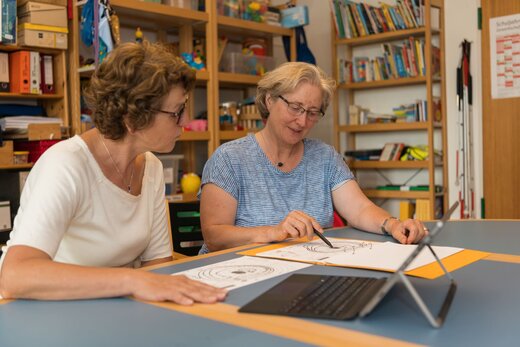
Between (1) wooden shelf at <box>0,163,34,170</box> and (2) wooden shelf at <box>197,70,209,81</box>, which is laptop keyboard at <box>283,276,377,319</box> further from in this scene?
(2) wooden shelf at <box>197,70,209,81</box>

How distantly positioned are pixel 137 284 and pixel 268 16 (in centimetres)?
362

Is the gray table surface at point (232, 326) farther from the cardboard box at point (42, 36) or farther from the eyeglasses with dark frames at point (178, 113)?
the cardboard box at point (42, 36)

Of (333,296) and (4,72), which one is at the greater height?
(4,72)

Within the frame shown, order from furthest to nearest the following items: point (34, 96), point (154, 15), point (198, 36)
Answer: point (198, 36) < point (154, 15) < point (34, 96)

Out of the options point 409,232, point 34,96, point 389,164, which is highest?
point 34,96

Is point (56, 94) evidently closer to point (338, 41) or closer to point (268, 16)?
point (268, 16)

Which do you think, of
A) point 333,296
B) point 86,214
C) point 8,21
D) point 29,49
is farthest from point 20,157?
point 333,296

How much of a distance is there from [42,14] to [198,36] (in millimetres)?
1306

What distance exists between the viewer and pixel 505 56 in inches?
164

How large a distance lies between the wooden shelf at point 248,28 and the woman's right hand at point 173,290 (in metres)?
3.15

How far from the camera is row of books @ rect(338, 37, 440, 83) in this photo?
442 cm

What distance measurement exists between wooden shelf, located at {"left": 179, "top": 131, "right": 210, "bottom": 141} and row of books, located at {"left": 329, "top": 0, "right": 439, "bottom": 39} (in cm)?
160

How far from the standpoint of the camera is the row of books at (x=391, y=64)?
4.42 meters

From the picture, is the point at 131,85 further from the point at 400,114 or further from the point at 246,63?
the point at 400,114
